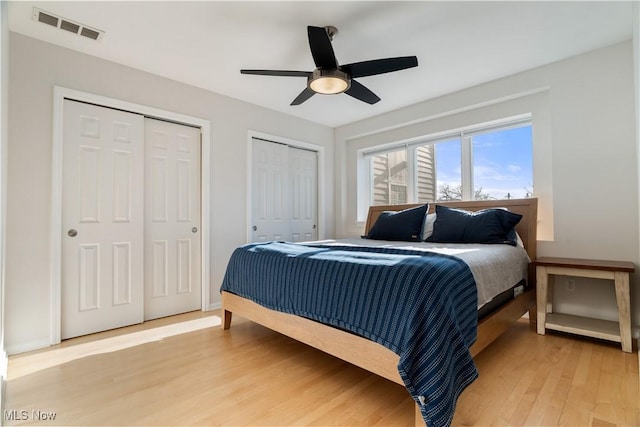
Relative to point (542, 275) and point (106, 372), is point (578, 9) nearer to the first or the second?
point (542, 275)

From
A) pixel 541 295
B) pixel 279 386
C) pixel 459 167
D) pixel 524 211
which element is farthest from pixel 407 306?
pixel 459 167

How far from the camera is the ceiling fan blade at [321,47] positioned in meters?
1.78

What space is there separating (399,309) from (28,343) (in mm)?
2754

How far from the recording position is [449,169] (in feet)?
12.3

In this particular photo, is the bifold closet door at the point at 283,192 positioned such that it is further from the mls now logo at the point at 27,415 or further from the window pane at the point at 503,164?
the mls now logo at the point at 27,415

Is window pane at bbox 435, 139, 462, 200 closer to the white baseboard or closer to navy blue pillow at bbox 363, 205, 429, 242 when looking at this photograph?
navy blue pillow at bbox 363, 205, 429, 242

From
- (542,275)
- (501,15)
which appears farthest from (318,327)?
(501,15)

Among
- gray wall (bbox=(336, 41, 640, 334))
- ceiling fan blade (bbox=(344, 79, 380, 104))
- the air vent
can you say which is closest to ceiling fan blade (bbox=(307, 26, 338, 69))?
ceiling fan blade (bbox=(344, 79, 380, 104))

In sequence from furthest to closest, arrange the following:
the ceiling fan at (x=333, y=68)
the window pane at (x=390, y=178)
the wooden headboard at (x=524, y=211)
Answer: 1. the window pane at (x=390, y=178)
2. the wooden headboard at (x=524, y=211)
3. the ceiling fan at (x=333, y=68)

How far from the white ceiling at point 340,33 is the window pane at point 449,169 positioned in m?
0.84

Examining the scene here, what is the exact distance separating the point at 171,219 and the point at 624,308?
3.89 meters

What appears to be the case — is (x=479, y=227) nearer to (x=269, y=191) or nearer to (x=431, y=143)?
(x=431, y=143)

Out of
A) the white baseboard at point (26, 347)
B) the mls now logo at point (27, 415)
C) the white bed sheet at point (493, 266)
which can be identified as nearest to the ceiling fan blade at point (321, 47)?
the white bed sheet at point (493, 266)

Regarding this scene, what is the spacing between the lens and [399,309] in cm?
139
